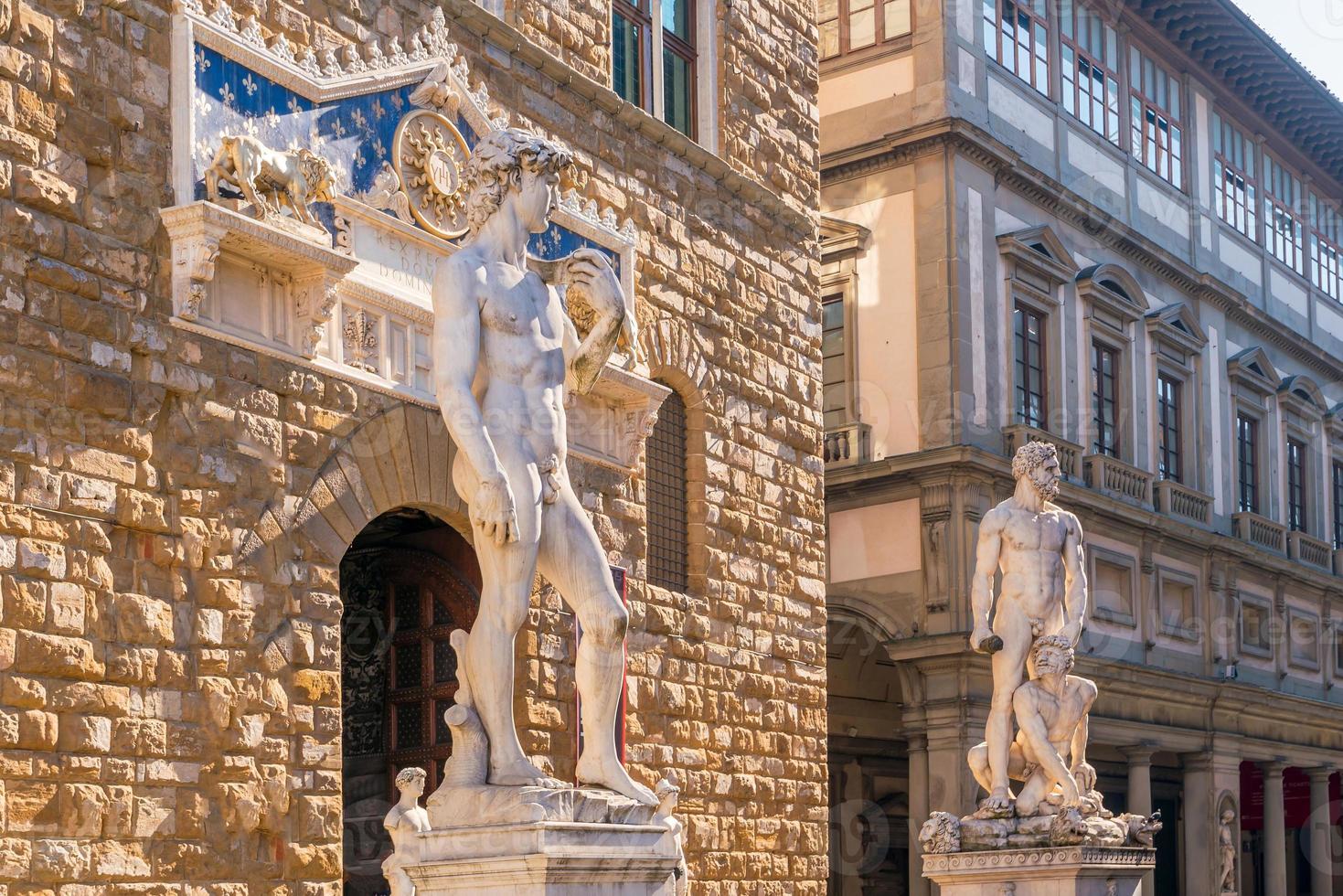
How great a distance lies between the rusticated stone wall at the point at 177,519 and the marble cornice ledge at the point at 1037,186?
11.7m

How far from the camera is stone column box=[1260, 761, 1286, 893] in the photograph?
111 ft

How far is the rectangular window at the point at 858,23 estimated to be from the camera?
94.6ft

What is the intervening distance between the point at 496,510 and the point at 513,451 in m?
0.37

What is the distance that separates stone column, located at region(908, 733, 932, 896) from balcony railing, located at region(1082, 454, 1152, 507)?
16.6ft

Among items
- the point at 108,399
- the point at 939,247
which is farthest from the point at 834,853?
the point at 108,399

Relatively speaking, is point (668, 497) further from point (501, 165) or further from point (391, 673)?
point (501, 165)

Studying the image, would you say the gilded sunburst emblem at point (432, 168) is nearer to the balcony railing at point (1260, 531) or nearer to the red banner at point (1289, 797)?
the balcony railing at point (1260, 531)

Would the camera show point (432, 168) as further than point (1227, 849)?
No

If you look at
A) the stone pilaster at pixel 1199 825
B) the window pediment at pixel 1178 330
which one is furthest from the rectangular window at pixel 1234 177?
the stone pilaster at pixel 1199 825

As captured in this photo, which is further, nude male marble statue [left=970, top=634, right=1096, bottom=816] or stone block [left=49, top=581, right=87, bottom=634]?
nude male marble statue [left=970, top=634, right=1096, bottom=816]

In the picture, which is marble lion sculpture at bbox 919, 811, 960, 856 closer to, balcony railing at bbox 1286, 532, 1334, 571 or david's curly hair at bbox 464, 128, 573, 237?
david's curly hair at bbox 464, 128, 573, 237

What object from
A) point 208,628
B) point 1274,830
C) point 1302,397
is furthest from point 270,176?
point 1302,397

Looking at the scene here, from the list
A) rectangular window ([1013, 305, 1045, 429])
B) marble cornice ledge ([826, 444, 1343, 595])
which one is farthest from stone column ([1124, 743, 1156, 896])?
rectangular window ([1013, 305, 1045, 429])

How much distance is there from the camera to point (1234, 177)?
3706 centimetres
